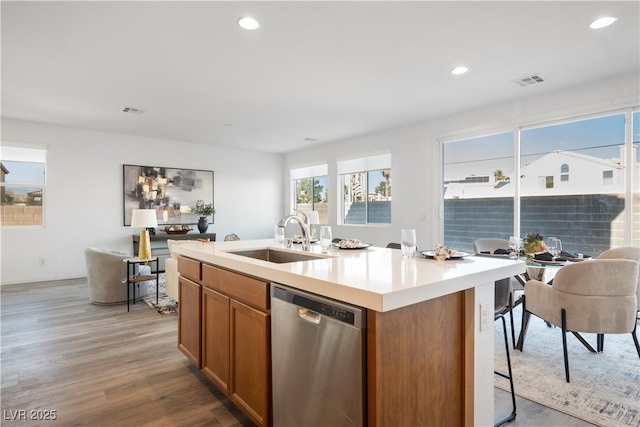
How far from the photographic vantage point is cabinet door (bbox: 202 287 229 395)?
6.74ft

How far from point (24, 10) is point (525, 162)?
18.0 ft

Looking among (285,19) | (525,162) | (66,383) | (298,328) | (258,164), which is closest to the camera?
(298,328)

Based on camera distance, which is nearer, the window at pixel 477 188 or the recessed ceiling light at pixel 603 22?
the recessed ceiling light at pixel 603 22

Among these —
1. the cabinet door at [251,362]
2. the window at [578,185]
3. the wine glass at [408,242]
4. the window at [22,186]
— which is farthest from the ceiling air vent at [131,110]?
the window at [578,185]

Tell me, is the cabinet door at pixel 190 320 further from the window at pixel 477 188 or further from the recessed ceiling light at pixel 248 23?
the window at pixel 477 188

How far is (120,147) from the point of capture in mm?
6387

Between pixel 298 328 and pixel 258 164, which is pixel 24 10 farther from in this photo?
pixel 258 164

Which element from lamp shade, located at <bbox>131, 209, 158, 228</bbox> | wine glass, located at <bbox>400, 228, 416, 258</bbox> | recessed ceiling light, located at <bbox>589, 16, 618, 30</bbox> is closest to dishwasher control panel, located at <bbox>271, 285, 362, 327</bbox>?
wine glass, located at <bbox>400, 228, 416, 258</bbox>

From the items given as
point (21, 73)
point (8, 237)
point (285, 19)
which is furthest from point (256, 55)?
point (8, 237)

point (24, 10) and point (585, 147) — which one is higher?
point (24, 10)

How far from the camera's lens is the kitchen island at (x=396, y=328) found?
1.20 metres

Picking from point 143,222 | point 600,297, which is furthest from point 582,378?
point 143,222

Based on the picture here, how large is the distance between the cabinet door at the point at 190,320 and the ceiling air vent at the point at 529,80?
13.0 ft

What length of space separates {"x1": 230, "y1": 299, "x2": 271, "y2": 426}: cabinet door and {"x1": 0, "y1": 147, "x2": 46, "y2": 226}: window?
5.76m
